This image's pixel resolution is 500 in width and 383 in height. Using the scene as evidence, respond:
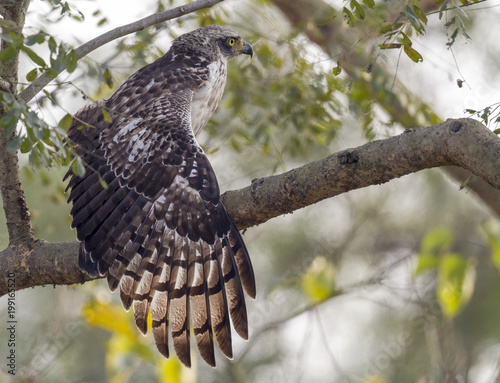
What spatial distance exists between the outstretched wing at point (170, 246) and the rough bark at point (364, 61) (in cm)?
183

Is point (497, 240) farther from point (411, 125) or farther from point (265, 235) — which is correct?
point (265, 235)

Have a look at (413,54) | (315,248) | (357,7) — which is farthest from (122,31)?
(315,248)

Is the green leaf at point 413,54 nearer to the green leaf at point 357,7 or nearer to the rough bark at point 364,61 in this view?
the green leaf at point 357,7

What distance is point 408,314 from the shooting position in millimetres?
8305

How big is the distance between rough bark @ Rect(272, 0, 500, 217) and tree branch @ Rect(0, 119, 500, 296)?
193cm

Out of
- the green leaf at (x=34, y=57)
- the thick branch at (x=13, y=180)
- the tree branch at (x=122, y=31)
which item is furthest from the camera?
the thick branch at (x=13, y=180)

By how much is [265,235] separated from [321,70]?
346 centimetres

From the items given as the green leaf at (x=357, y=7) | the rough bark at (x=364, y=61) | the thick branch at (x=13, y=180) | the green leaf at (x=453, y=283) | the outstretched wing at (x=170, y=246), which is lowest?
the green leaf at (x=453, y=283)

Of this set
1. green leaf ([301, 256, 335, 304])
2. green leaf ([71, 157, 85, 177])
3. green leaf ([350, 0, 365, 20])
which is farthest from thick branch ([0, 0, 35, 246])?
green leaf ([301, 256, 335, 304])

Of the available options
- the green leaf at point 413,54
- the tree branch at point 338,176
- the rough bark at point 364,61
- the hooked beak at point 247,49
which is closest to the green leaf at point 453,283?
the tree branch at point 338,176

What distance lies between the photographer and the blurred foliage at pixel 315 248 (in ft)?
15.8

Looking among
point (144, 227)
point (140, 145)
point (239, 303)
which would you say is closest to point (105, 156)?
point (140, 145)

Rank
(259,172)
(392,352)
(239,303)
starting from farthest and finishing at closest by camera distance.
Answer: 1. (392,352)
2. (259,172)
3. (239,303)

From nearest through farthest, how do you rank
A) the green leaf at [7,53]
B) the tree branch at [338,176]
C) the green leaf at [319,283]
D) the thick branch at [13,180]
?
the green leaf at [7,53] < the tree branch at [338,176] < the thick branch at [13,180] < the green leaf at [319,283]
